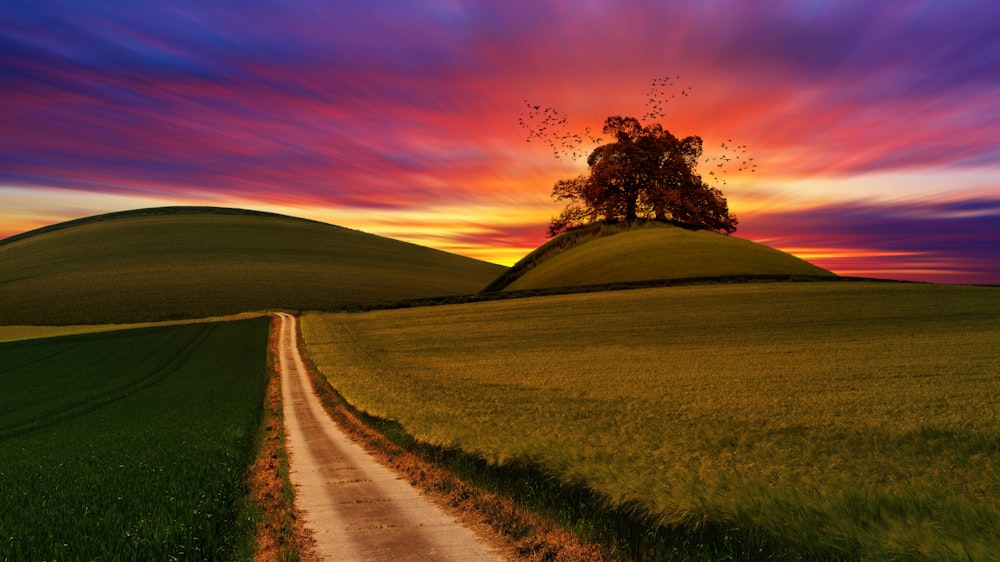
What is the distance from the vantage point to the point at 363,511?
36.8 feet

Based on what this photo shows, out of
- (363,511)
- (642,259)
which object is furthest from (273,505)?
(642,259)

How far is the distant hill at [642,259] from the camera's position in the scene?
65562mm

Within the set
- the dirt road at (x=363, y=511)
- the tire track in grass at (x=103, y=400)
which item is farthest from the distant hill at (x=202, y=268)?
the dirt road at (x=363, y=511)

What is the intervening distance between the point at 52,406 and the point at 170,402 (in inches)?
234

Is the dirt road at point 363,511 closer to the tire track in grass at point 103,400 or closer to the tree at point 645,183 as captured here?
the tire track in grass at point 103,400

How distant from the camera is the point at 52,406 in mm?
28641

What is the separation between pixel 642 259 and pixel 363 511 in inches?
2443

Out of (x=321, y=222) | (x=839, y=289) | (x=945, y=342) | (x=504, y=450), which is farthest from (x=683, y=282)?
(x=321, y=222)

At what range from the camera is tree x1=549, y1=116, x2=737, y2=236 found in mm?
83556

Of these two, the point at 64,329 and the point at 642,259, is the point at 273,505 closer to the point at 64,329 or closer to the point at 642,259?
the point at 642,259

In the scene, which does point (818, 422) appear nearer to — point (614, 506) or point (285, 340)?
point (614, 506)

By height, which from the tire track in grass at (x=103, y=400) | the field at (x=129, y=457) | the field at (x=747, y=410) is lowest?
the tire track in grass at (x=103, y=400)

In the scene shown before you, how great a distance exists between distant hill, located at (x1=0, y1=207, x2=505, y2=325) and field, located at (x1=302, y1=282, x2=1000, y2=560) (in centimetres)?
6022

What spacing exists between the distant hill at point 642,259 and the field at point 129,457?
38.7 meters
